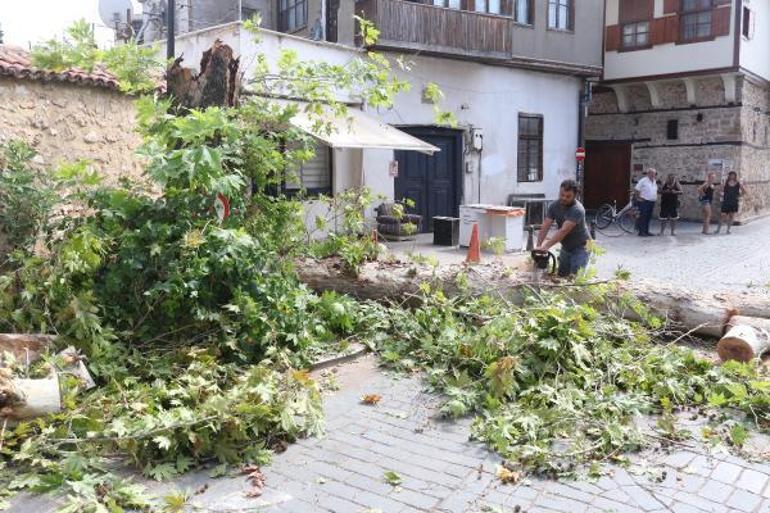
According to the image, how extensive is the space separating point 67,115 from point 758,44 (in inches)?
777

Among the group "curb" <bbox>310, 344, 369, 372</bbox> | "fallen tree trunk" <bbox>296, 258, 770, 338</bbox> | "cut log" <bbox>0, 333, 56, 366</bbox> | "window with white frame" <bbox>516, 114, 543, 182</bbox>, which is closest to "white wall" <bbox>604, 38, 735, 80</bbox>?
"window with white frame" <bbox>516, 114, 543, 182</bbox>

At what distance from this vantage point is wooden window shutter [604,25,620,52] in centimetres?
2103

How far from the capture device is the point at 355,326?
23.4 feet

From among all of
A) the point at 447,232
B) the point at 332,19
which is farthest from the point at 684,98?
the point at 332,19

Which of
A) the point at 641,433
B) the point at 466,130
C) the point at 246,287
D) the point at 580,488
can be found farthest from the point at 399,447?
the point at 466,130

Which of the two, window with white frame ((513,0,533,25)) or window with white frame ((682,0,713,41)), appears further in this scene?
window with white frame ((682,0,713,41))

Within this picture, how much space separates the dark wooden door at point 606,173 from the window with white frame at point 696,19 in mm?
3702

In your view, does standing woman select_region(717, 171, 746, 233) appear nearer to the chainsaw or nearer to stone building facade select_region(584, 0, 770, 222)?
stone building facade select_region(584, 0, 770, 222)

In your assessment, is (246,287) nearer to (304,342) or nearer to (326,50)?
(304,342)

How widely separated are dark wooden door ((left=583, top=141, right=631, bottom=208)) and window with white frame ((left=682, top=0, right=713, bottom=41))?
3.70 m

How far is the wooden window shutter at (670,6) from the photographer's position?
20.0 metres

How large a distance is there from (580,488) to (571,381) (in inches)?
59.4

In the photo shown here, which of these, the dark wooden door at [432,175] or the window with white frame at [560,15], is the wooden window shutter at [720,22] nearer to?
the window with white frame at [560,15]

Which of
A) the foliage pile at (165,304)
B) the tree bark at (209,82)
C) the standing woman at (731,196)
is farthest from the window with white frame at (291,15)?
the standing woman at (731,196)
